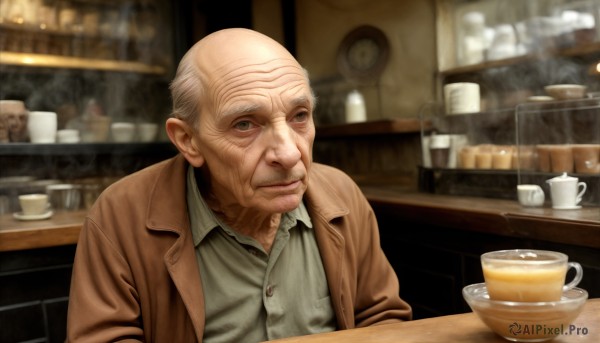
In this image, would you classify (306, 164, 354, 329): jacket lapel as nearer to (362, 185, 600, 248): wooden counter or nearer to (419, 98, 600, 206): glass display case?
(362, 185, 600, 248): wooden counter

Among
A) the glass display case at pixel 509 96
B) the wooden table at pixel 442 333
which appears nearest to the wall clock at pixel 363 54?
the glass display case at pixel 509 96

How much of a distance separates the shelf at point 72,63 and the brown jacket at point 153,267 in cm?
264

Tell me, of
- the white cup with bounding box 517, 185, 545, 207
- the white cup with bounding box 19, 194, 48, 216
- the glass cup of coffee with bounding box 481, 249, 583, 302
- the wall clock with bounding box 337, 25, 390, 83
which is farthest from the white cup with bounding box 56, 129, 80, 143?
the glass cup of coffee with bounding box 481, 249, 583, 302

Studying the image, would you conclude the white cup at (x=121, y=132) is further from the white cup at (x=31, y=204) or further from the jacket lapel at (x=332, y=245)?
the jacket lapel at (x=332, y=245)

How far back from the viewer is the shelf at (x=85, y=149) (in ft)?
11.3

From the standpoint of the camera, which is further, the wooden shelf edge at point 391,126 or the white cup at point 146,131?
the white cup at point 146,131

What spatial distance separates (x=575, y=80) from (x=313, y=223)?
1.67 meters

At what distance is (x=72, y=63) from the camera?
4.07 meters

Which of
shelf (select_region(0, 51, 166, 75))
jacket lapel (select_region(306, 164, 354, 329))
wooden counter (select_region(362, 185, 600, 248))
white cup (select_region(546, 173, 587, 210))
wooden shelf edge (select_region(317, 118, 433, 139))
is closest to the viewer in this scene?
jacket lapel (select_region(306, 164, 354, 329))

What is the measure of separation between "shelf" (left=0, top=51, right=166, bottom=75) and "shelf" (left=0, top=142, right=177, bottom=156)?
62 centimetres

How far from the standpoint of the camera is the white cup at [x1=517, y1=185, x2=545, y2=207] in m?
2.39

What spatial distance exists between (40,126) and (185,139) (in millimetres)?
2252

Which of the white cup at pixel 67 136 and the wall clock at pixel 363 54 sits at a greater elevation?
the wall clock at pixel 363 54

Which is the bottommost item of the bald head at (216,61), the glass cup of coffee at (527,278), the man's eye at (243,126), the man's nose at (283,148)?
A: the glass cup of coffee at (527,278)
